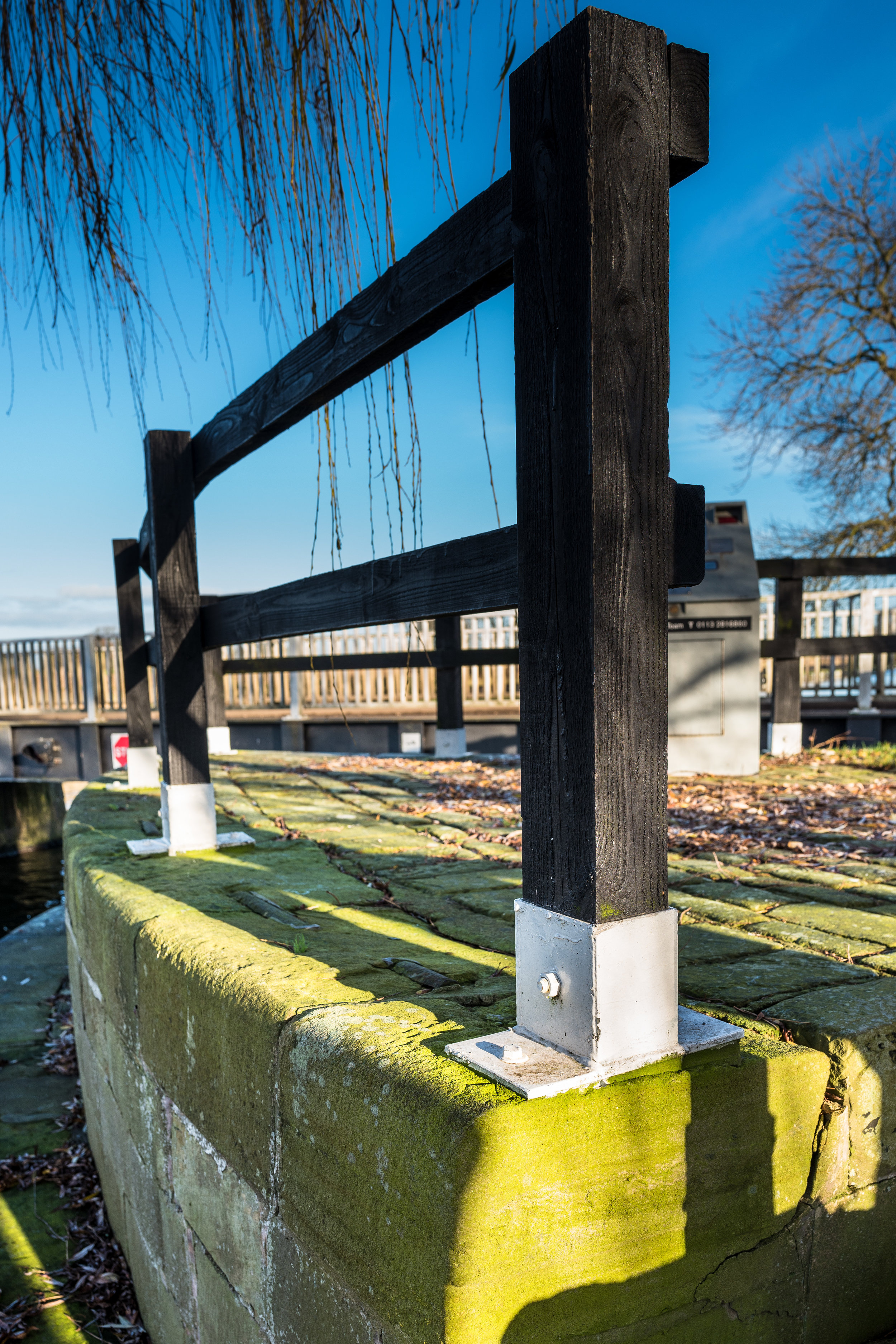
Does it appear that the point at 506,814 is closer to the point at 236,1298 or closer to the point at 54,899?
the point at 236,1298

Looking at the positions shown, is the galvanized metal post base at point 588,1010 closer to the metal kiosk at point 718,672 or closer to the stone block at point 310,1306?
the stone block at point 310,1306

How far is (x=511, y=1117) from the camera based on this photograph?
51.2 inches

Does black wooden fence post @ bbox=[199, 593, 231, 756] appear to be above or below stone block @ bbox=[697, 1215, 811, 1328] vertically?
above

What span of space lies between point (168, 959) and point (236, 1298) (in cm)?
82

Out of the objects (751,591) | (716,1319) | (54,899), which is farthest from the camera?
(54,899)

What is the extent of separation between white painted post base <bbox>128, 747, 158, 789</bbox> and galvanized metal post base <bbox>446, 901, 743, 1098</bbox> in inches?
209

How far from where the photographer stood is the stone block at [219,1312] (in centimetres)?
204

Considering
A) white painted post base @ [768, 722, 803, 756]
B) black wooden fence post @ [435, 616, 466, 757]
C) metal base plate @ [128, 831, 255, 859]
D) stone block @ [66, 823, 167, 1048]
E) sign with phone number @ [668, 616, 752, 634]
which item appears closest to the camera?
stone block @ [66, 823, 167, 1048]

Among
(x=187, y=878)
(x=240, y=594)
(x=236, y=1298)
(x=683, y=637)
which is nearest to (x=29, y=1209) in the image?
(x=187, y=878)

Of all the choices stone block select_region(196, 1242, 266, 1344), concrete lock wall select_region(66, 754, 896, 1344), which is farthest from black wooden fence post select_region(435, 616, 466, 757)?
stone block select_region(196, 1242, 266, 1344)

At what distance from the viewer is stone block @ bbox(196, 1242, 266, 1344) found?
2037mm

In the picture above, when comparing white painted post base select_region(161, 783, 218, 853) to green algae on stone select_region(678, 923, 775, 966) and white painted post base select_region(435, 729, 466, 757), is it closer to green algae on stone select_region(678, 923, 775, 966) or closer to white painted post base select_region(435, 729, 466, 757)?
green algae on stone select_region(678, 923, 775, 966)

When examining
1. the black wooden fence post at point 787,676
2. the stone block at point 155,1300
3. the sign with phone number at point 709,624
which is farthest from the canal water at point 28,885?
the black wooden fence post at point 787,676

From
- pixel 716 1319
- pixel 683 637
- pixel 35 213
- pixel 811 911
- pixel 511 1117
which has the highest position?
pixel 35 213
